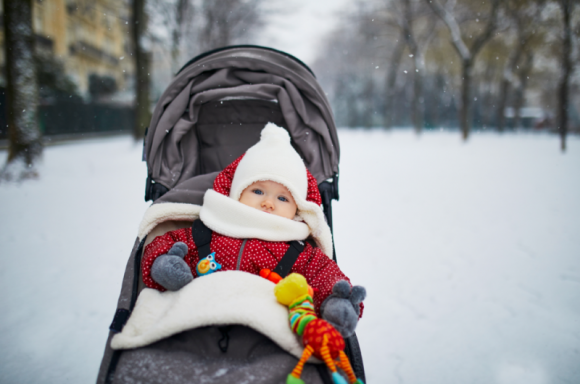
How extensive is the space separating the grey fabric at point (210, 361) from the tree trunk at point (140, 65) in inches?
344

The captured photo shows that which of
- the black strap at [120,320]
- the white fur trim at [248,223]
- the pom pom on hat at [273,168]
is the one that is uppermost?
the pom pom on hat at [273,168]

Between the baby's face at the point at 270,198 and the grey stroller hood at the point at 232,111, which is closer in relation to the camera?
the baby's face at the point at 270,198

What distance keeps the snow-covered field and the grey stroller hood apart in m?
1.20

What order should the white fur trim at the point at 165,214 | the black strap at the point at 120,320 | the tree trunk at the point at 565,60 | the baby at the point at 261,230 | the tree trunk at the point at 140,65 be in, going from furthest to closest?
1. the tree trunk at the point at 140,65
2. the tree trunk at the point at 565,60
3. the white fur trim at the point at 165,214
4. the baby at the point at 261,230
5. the black strap at the point at 120,320

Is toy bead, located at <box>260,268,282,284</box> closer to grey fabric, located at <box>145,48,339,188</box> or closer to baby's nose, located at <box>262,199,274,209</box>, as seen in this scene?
baby's nose, located at <box>262,199,274,209</box>

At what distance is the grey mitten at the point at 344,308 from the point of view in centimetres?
124

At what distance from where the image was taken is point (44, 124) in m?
13.7

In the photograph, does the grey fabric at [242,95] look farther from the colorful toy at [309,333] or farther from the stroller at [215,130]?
the colorful toy at [309,333]

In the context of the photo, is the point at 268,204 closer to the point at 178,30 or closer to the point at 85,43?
the point at 178,30

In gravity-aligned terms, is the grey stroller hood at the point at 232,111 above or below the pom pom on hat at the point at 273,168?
above

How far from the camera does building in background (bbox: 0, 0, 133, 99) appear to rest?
51.3 feet

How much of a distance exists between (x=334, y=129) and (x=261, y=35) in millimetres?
15278

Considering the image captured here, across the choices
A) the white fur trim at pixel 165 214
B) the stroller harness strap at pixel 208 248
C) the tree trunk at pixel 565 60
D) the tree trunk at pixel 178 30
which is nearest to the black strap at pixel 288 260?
the stroller harness strap at pixel 208 248

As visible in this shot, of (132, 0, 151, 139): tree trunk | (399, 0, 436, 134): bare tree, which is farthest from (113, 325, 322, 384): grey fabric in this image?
(399, 0, 436, 134): bare tree
